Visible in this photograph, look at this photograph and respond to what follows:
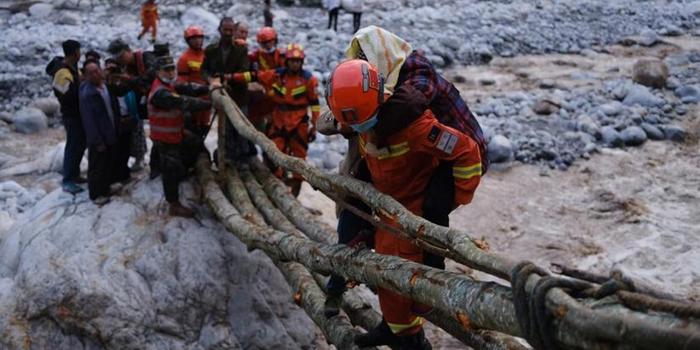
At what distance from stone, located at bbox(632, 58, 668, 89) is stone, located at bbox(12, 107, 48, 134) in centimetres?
985

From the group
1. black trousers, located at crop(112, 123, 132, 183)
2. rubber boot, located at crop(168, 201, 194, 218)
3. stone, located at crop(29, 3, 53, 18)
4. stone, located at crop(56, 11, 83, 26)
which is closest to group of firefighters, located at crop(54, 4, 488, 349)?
rubber boot, located at crop(168, 201, 194, 218)

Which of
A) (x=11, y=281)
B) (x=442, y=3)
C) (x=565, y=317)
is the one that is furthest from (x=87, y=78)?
(x=442, y=3)

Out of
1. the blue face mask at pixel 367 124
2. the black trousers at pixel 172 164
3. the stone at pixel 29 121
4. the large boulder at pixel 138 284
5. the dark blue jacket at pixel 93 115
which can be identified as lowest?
the stone at pixel 29 121

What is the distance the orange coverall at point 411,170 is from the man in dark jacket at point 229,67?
289cm

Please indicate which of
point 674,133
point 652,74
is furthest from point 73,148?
point 652,74

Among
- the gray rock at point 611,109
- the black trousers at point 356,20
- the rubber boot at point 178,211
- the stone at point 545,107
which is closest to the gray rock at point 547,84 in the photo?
the stone at point 545,107

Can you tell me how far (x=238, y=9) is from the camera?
55.3 feet

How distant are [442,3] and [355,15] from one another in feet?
14.1

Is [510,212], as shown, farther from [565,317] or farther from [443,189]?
[565,317]

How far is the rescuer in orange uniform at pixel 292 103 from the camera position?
6410 mm

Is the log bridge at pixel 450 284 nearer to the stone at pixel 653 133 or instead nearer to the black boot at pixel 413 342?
the black boot at pixel 413 342

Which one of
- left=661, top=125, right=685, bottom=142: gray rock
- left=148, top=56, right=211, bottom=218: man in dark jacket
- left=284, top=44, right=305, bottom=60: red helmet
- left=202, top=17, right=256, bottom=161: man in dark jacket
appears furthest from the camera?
left=661, top=125, right=685, bottom=142: gray rock

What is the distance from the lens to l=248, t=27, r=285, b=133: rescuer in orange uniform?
6555mm

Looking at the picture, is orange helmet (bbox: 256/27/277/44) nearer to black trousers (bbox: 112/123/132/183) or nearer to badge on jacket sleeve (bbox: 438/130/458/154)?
black trousers (bbox: 112/123/132/183)
